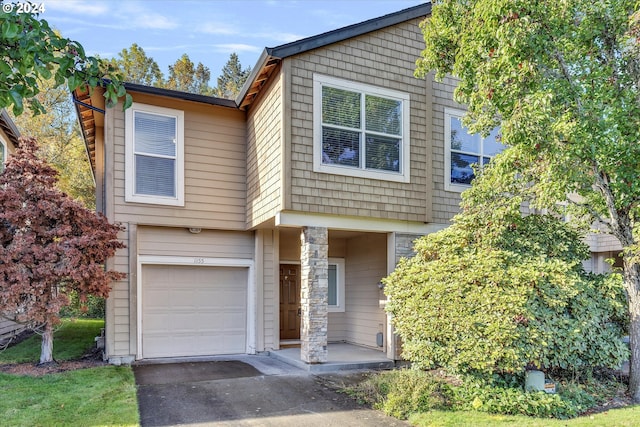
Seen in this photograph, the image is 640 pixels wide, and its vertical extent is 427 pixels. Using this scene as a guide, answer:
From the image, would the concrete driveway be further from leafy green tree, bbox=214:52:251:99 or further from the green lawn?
leafy green tree, bbox=214:52:251:99

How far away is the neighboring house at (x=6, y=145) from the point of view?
11.2 metres

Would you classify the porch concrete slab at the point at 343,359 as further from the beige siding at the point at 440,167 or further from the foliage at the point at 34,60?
the foliage at the point at 34,60

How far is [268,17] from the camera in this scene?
11641 millimetres

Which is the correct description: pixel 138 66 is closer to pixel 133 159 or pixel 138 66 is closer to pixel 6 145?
pixel 6 145

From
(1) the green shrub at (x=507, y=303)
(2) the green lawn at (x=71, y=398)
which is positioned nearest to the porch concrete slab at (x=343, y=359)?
(1) the green shrub at (x=507, y=303)

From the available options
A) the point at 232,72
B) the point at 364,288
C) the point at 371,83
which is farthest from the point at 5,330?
the point at 232,72

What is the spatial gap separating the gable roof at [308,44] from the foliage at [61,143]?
14156 mm

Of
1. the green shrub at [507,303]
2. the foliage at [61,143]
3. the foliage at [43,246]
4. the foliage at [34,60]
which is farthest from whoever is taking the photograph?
the foliage at [61,143]

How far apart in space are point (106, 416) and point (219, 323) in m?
4.55

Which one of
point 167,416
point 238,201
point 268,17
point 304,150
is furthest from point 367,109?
point 167,416

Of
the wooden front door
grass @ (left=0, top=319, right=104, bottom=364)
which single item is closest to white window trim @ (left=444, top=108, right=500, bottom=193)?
the wooden front door

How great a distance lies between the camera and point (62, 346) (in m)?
10.4

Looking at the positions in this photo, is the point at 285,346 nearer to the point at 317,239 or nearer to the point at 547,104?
the point at 317,239

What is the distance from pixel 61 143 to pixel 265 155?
16.8 metres
